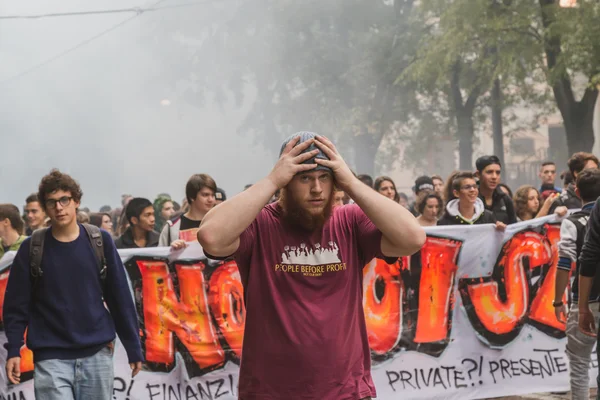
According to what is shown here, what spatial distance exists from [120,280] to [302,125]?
2720 cm

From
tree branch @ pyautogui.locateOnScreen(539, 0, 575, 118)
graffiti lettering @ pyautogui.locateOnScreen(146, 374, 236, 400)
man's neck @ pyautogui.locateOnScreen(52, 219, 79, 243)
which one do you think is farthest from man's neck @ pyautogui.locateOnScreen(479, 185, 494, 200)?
tree branch @ pyautogui.locateOnScreen(539, 0, 575, 118)

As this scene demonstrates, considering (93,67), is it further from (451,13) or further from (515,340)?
(515,340)

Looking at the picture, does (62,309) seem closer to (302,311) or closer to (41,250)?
(41,250)

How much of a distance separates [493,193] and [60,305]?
4.39 metres

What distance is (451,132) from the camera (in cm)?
3177

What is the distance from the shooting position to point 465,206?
691cm

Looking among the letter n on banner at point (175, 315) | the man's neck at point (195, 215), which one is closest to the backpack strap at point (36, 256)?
the letter n on banner at point (175, 315)

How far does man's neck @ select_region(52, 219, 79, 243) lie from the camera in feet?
13.7

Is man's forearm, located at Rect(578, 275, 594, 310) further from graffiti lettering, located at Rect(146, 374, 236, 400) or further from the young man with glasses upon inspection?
graffiti lettering, located at Rect(146, 374, 236, 400)

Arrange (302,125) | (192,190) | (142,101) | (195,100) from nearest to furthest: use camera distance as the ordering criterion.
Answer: (192,190) < (302,125) < (195,100) < (142,101)

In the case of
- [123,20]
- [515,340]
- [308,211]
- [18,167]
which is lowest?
[515,340]

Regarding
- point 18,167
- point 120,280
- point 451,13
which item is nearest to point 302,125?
point 18,167

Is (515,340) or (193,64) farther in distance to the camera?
(193,64)

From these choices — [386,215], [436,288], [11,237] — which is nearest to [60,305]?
[386,215]
